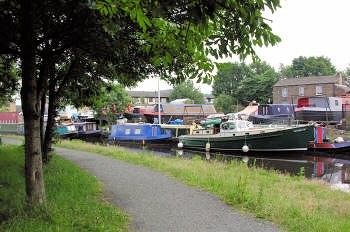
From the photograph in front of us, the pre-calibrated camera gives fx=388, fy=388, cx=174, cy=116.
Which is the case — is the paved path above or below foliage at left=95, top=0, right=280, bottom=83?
below

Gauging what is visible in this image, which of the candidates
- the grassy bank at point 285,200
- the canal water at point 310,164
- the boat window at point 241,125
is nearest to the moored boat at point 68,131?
the canal water at point 310,164

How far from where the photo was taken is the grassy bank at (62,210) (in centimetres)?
594

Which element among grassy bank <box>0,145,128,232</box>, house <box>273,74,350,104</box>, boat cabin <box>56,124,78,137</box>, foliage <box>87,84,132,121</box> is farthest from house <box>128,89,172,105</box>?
grassy bank <box>0,145,128,232</box>

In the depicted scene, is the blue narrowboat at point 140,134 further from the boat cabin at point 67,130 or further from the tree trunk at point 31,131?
the tree trunk at point 31,131

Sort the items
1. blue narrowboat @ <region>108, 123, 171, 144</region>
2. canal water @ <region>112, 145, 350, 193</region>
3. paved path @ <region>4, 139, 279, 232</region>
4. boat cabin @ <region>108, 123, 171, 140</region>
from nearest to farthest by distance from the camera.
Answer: paved path @ <region>4, 139, 279, 232</region> → canal water @ <region>112, 145, 350, 193</region> → blue narrowboat @ <region>108, 123, 171, 144</region> → boat cabin @ <region>108, 123, 171, 140</region>

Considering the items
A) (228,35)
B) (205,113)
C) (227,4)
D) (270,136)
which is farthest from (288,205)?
(205,113)

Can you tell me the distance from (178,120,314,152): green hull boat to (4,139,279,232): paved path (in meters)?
18.1

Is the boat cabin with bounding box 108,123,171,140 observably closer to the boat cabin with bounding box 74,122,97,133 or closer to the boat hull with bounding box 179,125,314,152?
the boat cabin with bounding box 74,122,97,133

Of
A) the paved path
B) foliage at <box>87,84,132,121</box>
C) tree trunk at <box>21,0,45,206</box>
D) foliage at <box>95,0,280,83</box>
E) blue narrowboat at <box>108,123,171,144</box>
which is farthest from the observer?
foliage at <box>87,84,132,121</box>

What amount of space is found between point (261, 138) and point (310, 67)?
65556 millimetres

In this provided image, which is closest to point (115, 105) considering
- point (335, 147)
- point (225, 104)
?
point (225, 104)

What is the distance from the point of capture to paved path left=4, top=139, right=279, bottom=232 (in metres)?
6.66

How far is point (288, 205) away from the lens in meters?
8.28

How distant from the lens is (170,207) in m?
7.97
